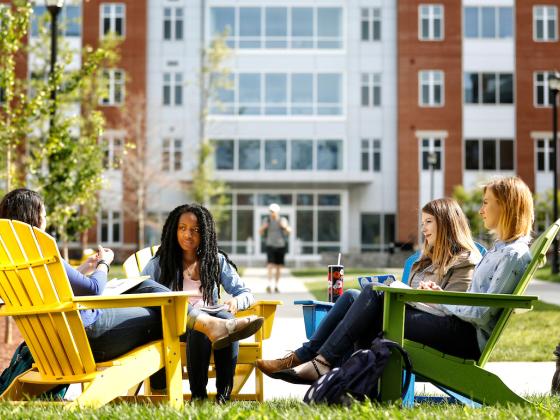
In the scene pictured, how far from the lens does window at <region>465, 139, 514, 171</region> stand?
1640 inches

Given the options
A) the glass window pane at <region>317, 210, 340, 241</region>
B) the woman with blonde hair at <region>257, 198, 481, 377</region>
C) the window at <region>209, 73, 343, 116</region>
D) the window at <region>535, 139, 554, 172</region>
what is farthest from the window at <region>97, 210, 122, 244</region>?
the woman with blonde hair at <region>257, 198, 481, 377</region>

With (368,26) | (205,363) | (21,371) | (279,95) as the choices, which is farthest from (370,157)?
(205,363)

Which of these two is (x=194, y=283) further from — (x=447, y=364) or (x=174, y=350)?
(x=447, y=364)

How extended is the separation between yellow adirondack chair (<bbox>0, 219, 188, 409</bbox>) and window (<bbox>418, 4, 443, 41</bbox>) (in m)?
38.0

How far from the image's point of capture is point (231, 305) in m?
5.93

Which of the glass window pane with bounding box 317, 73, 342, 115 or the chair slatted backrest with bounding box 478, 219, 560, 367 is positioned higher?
the glass window pane with bounding box 317, 73, 342, 115

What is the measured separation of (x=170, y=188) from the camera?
4078cm

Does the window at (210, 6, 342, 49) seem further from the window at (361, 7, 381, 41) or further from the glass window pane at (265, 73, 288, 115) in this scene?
the glass window pane at (265, 73, 288, 115)

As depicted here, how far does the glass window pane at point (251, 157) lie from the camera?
40844mm

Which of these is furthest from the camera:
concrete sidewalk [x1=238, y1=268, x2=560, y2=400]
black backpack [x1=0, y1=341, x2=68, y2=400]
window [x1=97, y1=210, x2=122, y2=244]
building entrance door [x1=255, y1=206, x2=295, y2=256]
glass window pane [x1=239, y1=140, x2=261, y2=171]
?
building entrance door [x1=255, y1=206, x2=295, y2=256]

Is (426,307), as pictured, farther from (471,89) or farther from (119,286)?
(471,89)

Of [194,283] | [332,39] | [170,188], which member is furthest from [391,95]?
[194,283]

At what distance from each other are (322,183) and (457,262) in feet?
117

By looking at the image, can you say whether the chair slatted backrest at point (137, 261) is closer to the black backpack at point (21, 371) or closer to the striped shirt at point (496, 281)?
the black backpack at point (21, 371)
